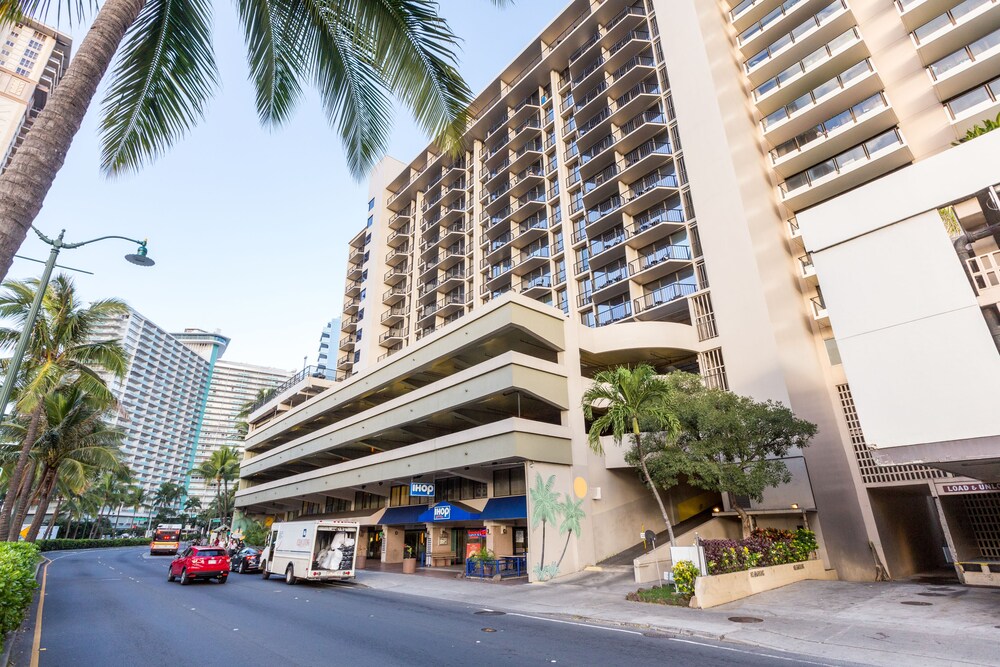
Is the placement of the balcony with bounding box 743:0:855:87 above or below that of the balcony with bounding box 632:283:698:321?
above

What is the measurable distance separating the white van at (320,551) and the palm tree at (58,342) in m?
11.7

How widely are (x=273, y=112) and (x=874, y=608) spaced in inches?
760

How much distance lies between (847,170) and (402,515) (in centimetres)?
3394

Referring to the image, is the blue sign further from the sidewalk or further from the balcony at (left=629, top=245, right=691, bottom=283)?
the balcony at (left=629, top=245, right=691, bottom=283)

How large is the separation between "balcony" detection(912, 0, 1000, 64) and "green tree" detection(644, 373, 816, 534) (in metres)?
21.3

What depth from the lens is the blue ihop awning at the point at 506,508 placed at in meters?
24.5

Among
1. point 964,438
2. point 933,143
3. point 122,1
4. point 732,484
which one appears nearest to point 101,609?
point 122,1

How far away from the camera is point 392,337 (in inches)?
2119

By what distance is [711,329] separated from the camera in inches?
1124

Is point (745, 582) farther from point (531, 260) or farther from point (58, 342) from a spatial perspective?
point (58, 342)

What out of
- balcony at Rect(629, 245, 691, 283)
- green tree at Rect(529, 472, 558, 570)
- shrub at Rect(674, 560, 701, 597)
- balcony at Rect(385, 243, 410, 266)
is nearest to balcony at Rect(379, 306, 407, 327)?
balcony at Rect(385, 243, 410, 266)

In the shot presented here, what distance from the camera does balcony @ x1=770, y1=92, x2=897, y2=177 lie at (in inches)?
1035

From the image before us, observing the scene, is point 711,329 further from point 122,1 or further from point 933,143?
point 122,1

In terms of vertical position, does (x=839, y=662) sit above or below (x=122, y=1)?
below
